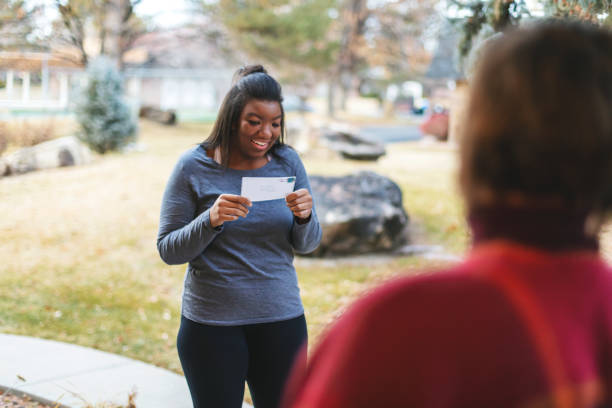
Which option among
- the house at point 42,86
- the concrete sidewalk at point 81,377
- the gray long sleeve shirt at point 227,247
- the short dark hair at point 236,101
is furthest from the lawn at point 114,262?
the house at point 42,86

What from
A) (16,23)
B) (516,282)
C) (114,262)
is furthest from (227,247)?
(16,23)

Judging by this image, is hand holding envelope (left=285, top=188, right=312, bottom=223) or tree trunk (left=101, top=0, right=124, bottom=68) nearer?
hand holding envelope (left=285, top=188, right=312, bottom=223)

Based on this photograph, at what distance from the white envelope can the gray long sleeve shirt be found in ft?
0.39

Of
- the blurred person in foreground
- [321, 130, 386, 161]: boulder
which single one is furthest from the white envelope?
[321, 130, 386, 161]: boulder

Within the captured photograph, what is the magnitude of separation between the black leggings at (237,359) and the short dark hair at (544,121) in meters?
1.60

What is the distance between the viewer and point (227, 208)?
233cm

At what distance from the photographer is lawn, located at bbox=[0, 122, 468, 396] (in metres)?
6.05

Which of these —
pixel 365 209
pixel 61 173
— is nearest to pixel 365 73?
pixel 61 173

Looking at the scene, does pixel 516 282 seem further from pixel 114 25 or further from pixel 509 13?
pixel 114 25

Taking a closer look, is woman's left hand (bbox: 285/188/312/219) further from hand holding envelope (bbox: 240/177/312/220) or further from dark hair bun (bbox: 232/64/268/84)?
dark hair bun (bbox: 232/64/268/84)

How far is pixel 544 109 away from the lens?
96 centimetres

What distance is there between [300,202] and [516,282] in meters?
1.60

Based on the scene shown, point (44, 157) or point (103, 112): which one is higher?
point (103, 112)

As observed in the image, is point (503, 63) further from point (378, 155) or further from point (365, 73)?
point (365, 73)
